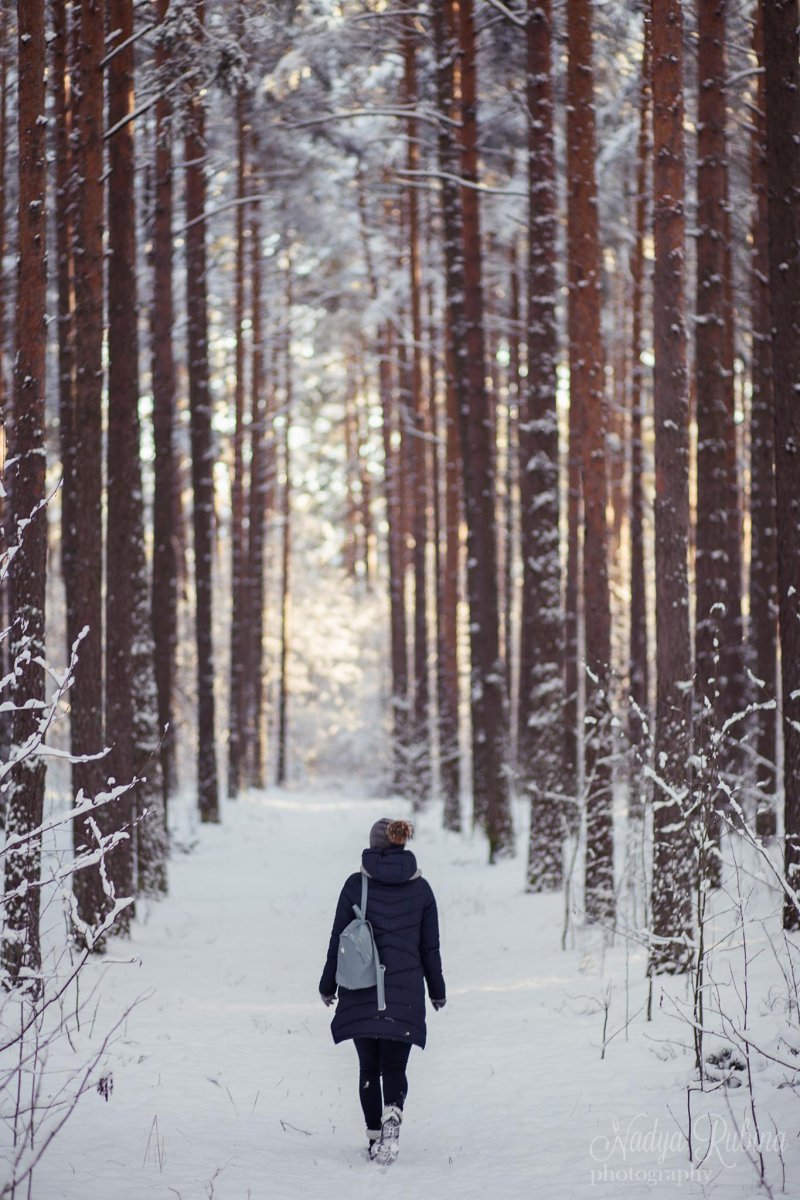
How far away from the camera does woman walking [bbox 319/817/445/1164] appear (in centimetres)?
555

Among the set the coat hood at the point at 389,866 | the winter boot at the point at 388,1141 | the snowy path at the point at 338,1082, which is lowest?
the snowy path at the point at 338,1082

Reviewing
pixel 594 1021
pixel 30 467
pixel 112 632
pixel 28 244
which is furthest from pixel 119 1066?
pixel 28 244

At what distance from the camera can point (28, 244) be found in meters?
8.16

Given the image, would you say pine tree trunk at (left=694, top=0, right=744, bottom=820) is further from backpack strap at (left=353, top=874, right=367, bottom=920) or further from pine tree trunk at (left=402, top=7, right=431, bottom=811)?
pine tree trunk at (left=402, top=7, right=431, bottom=811)

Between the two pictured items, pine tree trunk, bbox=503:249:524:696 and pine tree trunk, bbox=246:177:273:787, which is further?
pine tree trunk, bbox=246:177:273:787

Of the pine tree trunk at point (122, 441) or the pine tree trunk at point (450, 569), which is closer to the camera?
the pine tree trunk at point (122, 441)

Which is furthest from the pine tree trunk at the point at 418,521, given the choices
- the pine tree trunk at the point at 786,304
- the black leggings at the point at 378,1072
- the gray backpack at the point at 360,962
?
the black leggings at the point at 378,1072

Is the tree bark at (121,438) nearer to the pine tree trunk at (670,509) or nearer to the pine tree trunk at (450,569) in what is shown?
the pine tree trunk at (670,509)

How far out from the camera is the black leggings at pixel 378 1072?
5602mm

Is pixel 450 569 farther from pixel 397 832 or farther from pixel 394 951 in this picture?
pixel 394 951

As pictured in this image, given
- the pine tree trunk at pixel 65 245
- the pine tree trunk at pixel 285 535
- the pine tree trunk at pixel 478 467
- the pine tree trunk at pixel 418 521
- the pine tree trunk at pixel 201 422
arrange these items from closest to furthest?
1. the pine tree trunk at pixel 65 245
2. the pine tree trunk at pixel 478 467
3. the pine tree trunk at pixel 201 422
4. the pine tree trunk at pixel 418 521
5. the pine tree trunk at pixel 285 535

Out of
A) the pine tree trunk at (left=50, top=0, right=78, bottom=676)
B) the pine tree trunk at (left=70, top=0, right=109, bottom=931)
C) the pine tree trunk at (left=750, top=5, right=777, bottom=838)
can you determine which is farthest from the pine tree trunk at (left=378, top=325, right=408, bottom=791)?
the pine tree trunk at (left=70, top=0, right=109, bottom=931)

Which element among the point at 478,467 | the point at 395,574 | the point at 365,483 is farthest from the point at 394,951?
the point at 365,483

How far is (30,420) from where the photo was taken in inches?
321
